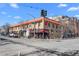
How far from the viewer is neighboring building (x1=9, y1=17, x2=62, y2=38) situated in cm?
760

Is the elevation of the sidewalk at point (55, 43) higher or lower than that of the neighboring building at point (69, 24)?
lower

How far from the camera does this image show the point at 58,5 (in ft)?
24.7

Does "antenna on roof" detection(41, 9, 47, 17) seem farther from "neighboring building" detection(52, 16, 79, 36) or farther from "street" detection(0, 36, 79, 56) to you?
"street" detection(0, 36, 79, 56)

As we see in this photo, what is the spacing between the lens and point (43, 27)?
761cm

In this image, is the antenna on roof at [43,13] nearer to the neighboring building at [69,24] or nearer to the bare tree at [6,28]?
the neighboring building at [69,24]

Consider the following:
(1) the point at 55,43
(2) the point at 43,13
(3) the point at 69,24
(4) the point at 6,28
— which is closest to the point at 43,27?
(2) the point at 43,13

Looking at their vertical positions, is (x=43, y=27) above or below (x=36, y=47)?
above

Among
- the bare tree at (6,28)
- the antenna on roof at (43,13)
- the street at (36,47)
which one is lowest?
the street at (36,47)

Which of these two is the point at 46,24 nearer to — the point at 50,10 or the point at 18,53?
the point at 50,10

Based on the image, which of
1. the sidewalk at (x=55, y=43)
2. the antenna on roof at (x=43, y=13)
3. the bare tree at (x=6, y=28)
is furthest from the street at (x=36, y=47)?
the antenna on roof at (x=43, y=13)

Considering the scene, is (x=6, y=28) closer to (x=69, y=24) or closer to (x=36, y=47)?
(x=36, y=47)

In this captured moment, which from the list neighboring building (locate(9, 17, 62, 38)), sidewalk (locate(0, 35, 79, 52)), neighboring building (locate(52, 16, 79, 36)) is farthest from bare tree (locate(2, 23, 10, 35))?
neighboring building (locate(52, 16, 79, 36))

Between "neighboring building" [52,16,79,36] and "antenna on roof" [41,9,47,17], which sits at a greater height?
"antenna on roof" [41,9,47,17]

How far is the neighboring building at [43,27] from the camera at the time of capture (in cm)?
760
